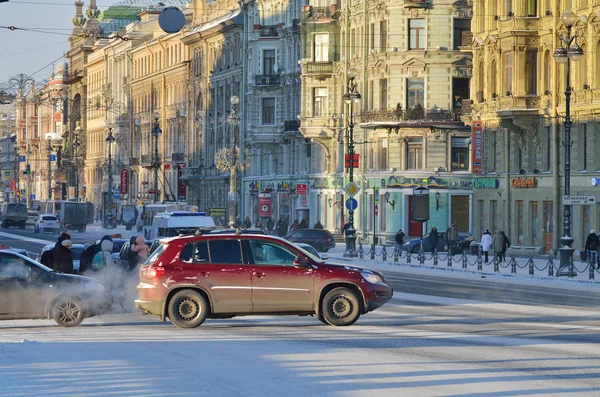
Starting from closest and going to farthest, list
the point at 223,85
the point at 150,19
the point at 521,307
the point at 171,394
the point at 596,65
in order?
the point at 171,394 < the point at 521,307 < the point at 596,65 < the point at 223,85 < the point at 150,19

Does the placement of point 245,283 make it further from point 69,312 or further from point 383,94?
point 383,94

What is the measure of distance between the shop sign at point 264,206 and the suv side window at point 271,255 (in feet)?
202

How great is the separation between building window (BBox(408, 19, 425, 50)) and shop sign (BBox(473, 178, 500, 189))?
38.5ft

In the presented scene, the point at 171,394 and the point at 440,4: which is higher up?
the point at 440,4

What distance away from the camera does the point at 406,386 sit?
1656 centimetres

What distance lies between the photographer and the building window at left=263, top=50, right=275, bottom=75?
318 ft

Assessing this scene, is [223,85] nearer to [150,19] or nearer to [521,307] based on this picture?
[150,19]

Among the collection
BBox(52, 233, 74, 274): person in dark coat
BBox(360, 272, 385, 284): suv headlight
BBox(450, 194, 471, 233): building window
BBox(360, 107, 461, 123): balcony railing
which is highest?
BBox(360, 107, 461, 123): balcony railing

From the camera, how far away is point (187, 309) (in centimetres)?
2508

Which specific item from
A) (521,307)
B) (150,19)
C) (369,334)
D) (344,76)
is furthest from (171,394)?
(150,19)

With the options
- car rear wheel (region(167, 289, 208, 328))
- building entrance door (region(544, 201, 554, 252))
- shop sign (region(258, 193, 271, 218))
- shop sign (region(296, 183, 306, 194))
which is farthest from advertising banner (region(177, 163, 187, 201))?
car rear wheel (region(167, 289, 208, 328))

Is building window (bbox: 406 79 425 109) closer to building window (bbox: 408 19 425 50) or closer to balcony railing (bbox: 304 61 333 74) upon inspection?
building window (bbox: 408 19 425 50)

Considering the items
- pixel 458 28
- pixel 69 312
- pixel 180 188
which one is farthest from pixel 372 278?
pixel 180 188

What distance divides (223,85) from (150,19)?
3137 cm
